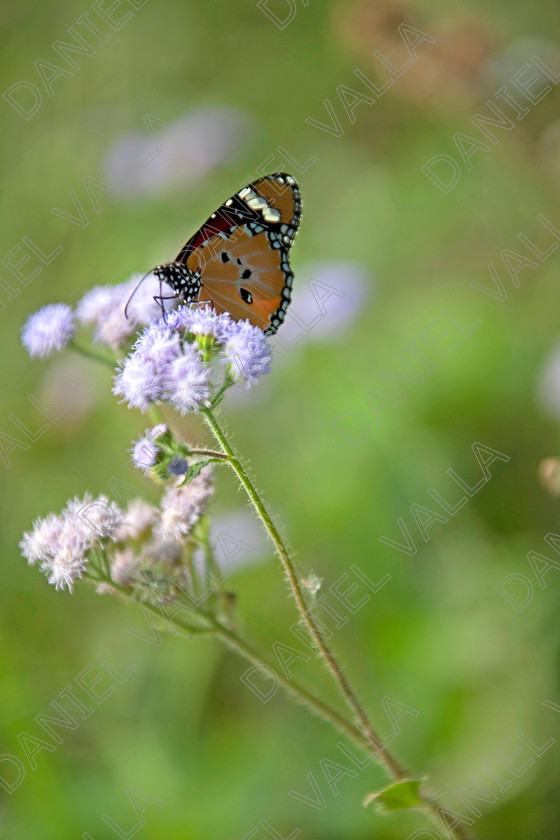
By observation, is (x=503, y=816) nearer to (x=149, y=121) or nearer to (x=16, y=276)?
(x=16, y=276)

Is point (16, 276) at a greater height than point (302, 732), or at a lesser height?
greater

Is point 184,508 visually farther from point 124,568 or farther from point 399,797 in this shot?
point 399,797

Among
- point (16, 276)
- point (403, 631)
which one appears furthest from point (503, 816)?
point (16, 276)

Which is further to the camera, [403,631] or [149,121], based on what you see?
[149,121]

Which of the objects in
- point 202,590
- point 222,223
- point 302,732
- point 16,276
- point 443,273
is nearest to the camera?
point 202,590

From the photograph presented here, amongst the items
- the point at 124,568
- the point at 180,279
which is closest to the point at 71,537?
the point at 124,568

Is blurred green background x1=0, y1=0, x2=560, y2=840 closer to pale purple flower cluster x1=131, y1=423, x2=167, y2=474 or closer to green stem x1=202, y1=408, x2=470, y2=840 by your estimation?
green stem x1=202, y1=408, x2=470, y2=840
